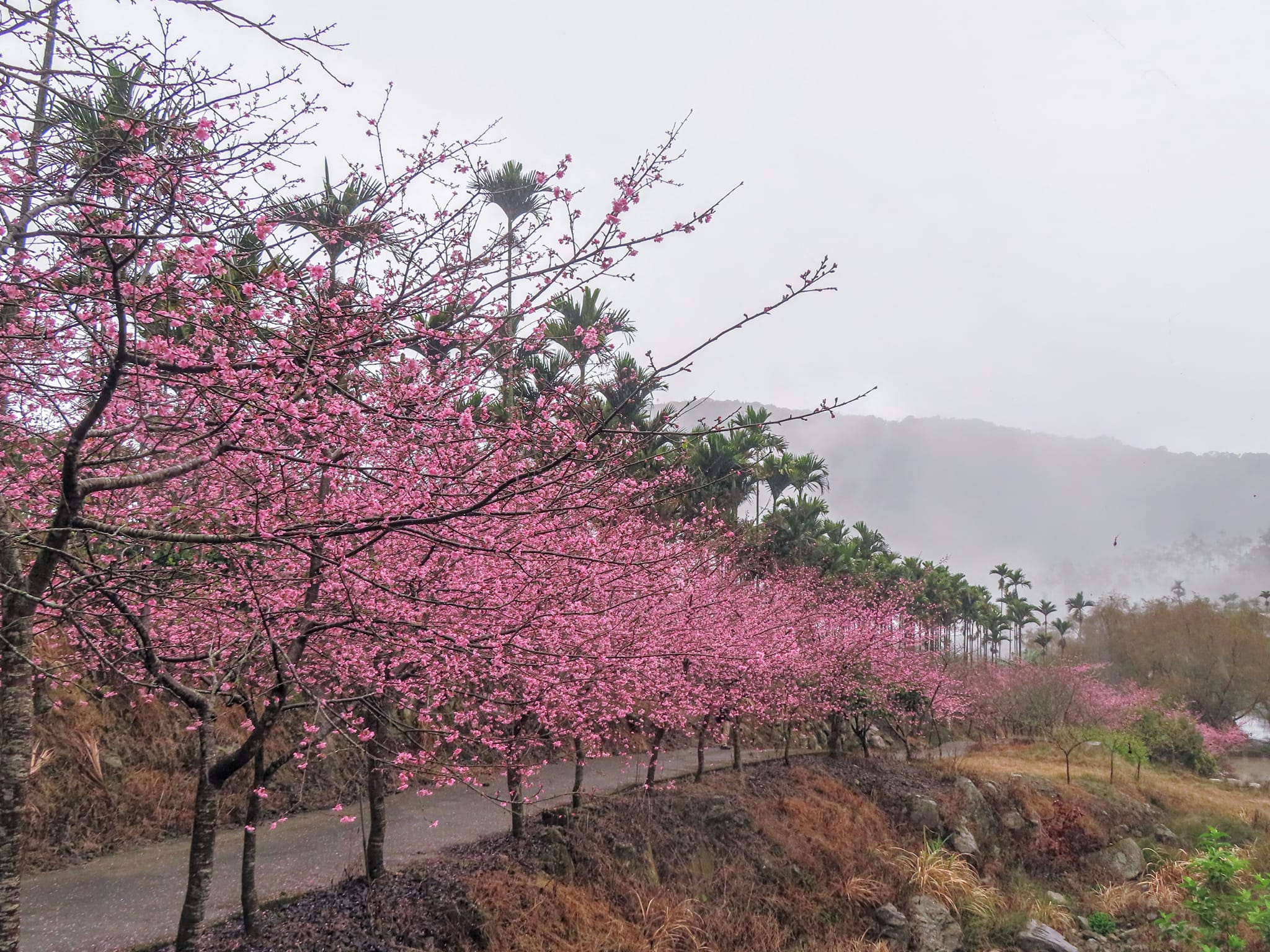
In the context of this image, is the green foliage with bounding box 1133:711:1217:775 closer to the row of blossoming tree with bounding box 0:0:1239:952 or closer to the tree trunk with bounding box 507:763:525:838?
the tree trunk with bounding box 507:763:525:838

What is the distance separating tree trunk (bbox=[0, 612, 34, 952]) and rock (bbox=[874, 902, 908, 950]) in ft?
37.1

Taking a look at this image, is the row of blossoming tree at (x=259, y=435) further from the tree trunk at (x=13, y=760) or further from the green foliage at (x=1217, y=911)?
the green foliage at (x=1217, y=911)

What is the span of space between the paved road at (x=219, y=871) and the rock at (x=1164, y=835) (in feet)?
53.8

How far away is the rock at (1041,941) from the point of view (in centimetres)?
1110

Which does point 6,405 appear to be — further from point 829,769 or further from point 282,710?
point 829,769

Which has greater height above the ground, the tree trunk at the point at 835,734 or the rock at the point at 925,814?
the tree trunk at the point at 835,734

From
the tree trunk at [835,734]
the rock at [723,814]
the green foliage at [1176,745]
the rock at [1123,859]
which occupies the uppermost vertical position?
the rock at [723,814]

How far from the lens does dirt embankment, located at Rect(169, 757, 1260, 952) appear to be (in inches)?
291

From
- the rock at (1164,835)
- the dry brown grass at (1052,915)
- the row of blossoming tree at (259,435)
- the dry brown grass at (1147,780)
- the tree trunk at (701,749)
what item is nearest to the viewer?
the row of blossoming tree at (259,435)

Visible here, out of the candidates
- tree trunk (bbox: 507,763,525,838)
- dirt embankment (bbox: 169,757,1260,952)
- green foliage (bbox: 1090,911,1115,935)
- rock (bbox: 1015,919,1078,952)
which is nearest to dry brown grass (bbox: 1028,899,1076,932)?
dirt embankment (bbox: 169,757,1260,952)

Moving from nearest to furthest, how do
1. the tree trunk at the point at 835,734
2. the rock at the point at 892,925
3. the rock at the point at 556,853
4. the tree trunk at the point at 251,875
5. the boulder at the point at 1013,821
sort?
the tree trunk at the point at 251,875 → the rock at the point at 556,853 → the rock at the point at 892,925 → the boulder at the point at 1013,821 → the tree trunk at the point at 835,734

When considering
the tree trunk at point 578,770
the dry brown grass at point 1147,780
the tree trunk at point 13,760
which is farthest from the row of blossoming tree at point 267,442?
the dry brown grass at point 1147,780

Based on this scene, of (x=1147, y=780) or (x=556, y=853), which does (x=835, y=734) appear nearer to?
(x=1147, y=780)

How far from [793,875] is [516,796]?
5476mm
